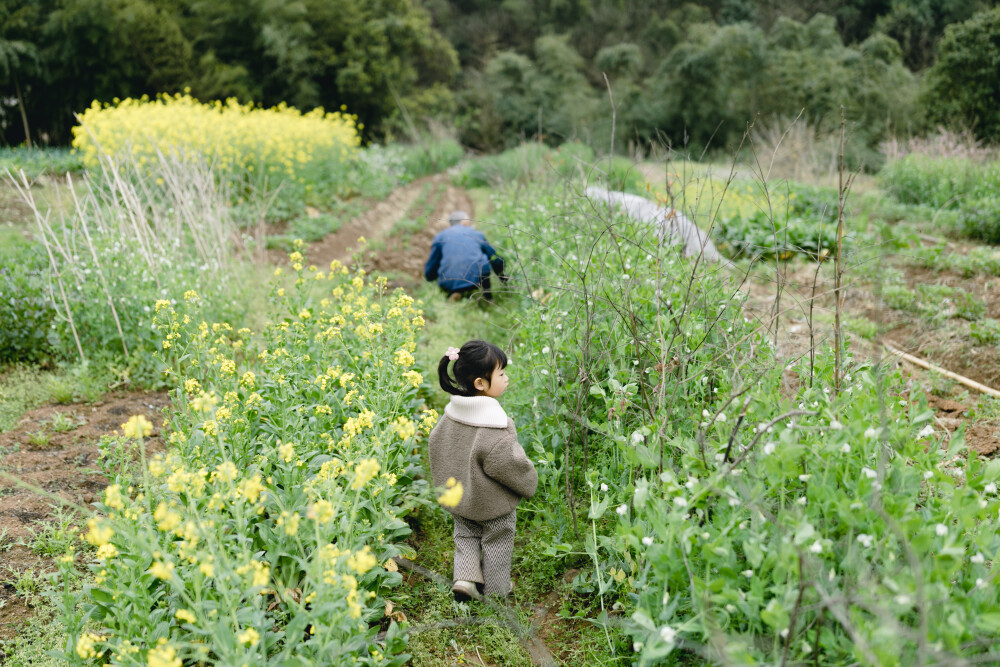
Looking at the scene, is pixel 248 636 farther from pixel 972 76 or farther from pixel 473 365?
pixel 972 76

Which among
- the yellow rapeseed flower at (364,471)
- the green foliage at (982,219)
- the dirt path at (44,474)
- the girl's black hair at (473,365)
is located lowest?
the green foliage at (982,219)

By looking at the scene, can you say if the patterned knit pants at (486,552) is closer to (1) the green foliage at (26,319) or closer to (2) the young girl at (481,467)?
(2) the young girl at (481,467)

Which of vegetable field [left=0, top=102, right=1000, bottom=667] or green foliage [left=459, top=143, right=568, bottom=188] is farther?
green foliage [left=459, top=143, right=568, bottom=188]

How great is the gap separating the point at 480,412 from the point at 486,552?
25.8 inches

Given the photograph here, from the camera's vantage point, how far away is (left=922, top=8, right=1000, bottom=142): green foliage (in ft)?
45.6

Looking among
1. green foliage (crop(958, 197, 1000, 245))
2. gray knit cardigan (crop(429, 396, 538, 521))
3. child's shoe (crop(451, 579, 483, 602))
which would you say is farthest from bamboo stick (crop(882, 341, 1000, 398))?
green foliage (crop(958, 197, 1000, 245))

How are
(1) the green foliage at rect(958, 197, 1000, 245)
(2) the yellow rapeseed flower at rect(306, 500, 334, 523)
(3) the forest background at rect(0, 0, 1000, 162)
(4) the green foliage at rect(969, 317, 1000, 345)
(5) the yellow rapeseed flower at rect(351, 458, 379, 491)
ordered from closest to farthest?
1. (2) the yellow rapeseed flower at rect(306, 500, 334, 523)
2. (5) the yellow rapeseed flower at rect(351, 458, 379, 491)
3. (4) the green foliage at rect(969, 317, 1000, 345)
4. (1) the green foliage at rect(958, 197, 1000, 245)
5. (3) the forest background at rect(0, 0, 1000, 162)

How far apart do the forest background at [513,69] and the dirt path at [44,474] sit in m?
10.1

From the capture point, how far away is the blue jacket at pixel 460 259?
6.32m

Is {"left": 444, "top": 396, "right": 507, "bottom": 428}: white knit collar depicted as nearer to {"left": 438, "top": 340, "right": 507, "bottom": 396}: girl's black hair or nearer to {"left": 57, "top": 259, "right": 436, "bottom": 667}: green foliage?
{"left": 438, "top": 340, "right": 507, "bottom": 396}: girl's black hair

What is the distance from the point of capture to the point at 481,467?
2873 mm

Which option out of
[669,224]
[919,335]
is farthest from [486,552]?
[919,335]

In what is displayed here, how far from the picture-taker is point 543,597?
2934 millimetres

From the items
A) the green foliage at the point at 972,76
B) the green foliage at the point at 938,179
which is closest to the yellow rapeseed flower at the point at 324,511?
the green foliage at the point at 938,179
